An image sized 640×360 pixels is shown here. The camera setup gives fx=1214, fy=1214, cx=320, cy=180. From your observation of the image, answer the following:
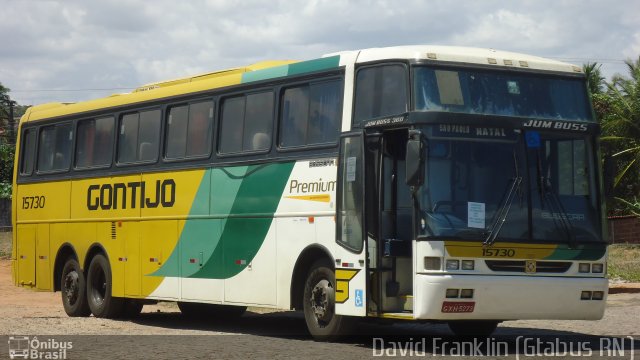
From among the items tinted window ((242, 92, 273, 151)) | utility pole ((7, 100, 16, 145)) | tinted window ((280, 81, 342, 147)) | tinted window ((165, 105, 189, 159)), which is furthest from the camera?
utility pole ((7, 100, 16, 145))

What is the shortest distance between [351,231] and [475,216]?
172 centimetres

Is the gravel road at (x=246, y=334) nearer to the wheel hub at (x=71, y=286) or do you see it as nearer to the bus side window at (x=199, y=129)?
the wheel hub at (x=71, y=286)

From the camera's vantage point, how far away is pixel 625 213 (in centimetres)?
4616

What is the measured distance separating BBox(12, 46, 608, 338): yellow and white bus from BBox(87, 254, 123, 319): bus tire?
75.4 inches

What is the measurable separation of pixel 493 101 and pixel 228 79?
5042 mm

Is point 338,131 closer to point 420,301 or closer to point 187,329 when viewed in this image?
point 420,301

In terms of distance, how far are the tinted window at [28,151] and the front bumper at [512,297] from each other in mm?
11886

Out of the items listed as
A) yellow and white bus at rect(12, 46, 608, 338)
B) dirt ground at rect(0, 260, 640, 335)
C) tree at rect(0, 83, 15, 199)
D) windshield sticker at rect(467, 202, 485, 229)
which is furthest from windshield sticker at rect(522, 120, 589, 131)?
tree at rect(0, 83, 15, 199)

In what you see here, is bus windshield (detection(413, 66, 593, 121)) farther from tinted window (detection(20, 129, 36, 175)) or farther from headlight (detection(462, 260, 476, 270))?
tinted window (detection(20, 129, 36, 175))

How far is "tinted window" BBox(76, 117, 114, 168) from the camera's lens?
69.7ft

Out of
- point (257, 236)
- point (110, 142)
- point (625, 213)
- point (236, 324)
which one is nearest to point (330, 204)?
point (257, 236)

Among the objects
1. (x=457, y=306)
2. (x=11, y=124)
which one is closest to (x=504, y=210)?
(x=457, y=306)
